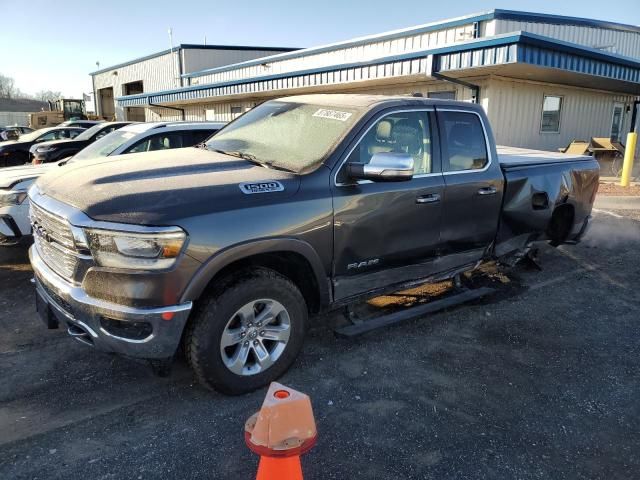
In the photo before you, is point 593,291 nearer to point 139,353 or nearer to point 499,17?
point 139,353

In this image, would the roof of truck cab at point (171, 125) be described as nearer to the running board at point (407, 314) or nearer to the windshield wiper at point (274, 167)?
the windshield wiper at point (274, 167)

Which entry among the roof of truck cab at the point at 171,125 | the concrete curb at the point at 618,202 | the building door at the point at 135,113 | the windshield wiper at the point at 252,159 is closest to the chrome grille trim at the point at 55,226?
the windshield wiper at the point at 252,159

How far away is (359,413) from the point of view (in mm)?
3229

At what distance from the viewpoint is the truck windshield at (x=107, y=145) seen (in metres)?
6.98

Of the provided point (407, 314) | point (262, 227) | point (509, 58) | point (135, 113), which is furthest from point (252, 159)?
point (135, 113)

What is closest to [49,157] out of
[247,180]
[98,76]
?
[247,180]

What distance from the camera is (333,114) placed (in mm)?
3996

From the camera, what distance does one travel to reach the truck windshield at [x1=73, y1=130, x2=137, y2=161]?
6980 millimetres

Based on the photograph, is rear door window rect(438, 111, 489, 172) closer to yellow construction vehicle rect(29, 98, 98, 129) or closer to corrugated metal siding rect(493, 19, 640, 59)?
corrugated metal siding rect(493, 19, 640, 59)

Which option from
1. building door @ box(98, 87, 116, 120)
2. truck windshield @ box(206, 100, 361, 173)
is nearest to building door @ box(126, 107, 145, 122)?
building door @ box(98, 87, 116, 120)

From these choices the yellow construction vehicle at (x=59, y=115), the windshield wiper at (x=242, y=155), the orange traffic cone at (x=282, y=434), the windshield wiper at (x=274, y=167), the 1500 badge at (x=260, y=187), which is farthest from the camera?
the yellow construction vehicle at (x=59, y=115)

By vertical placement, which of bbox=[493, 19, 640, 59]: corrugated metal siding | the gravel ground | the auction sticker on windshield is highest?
bbox=[493, 19, 640, 59]: corrugated metal siding

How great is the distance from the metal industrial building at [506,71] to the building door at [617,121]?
0.04 metres

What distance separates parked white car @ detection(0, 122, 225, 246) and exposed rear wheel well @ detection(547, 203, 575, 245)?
4730 millimetres
